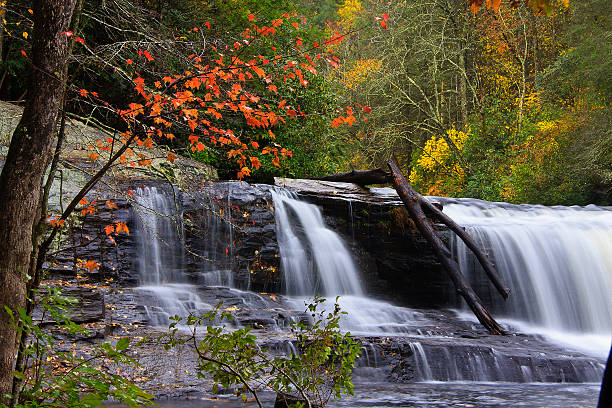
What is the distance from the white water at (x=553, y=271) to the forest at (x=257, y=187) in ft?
0.19

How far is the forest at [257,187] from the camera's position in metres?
2.95

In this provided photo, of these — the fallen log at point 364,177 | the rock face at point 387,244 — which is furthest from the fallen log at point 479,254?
the rock face at point 387,244

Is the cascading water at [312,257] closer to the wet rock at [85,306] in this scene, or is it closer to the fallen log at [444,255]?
the fallen log at [444,255]

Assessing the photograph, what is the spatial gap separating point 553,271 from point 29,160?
36.2 ft

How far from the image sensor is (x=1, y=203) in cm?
273

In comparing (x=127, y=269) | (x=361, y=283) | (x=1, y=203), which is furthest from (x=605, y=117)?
(x=1, y=203)

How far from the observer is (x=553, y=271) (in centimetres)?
1141

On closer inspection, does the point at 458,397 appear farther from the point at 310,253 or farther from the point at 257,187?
the point at 257,187

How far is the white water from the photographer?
10.8m

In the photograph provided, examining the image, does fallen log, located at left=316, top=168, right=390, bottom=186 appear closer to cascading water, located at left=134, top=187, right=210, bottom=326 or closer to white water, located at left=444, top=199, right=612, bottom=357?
white water, located at left=444, top=199, right=612, bottom=357

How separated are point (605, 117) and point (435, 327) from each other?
10.8 m

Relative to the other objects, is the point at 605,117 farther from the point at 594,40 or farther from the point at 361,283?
the point at 361,283

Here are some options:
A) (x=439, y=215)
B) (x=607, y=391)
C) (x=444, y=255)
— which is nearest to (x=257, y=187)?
(x=439, y=215)

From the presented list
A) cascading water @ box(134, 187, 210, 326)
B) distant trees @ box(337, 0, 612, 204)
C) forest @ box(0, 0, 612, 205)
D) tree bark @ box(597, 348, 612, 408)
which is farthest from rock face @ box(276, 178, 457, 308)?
tree bark @ box(597, 348, 612, 408)
